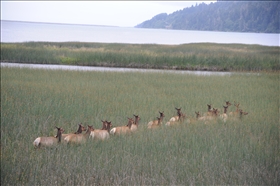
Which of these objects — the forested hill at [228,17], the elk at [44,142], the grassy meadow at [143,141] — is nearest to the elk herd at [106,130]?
the elk at [44,142]

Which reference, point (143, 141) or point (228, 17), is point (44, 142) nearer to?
point (143, 141)

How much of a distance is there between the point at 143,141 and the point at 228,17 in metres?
2.88

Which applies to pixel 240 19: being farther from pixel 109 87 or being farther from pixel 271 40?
pixel 109 87

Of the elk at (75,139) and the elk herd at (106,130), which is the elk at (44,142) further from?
the elk at (75,139)

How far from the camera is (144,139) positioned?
240 inches

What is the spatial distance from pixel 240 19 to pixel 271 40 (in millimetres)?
649

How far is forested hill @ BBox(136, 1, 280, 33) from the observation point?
6309 millimetres

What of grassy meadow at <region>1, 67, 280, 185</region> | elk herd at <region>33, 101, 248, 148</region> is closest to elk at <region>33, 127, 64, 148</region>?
elk herd at <region>33, 101, 248, 148</region>

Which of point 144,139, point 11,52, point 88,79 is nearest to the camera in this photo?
point 144,139

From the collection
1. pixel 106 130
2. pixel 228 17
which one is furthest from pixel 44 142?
pixel 228 17

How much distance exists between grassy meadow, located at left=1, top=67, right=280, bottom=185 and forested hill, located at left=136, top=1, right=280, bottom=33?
153 centimetres

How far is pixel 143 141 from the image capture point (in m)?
6.01

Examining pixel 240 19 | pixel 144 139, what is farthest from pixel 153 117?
pixel 240 19

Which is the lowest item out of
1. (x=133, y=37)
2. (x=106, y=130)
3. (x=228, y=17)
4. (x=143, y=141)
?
(x=143, y=141)
